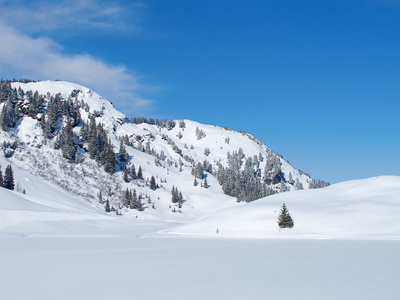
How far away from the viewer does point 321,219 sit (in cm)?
3759

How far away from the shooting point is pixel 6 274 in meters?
12.5

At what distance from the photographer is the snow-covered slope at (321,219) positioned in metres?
34.6

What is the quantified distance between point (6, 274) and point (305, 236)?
28091 millimetres

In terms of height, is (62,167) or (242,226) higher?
(62,167)

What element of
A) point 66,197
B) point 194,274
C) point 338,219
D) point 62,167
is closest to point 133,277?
point 194,274

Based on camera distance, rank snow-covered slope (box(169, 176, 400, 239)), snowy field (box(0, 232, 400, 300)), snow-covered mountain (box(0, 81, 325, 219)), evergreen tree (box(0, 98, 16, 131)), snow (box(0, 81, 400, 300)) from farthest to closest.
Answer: evergreen tree (box(0, 98, 16, 131))
snow-covered mountain (box(0, 81, 325, 219))
snow-covered slope (box(169, 176, 400, 239))
snow (box(0, 81, 400, 300))
snowy field (box(0, 232, 400, 300))

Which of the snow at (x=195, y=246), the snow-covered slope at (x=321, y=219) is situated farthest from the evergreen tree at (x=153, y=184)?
the snow-covered slope at (x=321, y=219)

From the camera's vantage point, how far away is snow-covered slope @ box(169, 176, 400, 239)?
34591 millimetres

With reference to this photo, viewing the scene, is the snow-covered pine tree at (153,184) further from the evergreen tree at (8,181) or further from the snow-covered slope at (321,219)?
the snow-covered slope at (321,219)

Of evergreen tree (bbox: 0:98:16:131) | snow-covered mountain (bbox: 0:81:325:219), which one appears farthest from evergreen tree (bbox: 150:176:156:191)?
evergreen tree (bbox: 0:98:16:131)

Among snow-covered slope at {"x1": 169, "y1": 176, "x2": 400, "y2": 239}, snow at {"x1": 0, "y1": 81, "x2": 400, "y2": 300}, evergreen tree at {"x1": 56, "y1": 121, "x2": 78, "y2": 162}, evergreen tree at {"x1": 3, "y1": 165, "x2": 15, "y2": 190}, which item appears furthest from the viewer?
evergreen tree at {"x1": 56, "y1": 121, "x2": 78, "y2": 162}

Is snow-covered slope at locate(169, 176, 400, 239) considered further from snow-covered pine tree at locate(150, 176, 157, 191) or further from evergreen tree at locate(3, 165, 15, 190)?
snow-covered pine tree at locate(150, 176, 157, 191)

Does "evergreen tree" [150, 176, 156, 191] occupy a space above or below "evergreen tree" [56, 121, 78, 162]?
below

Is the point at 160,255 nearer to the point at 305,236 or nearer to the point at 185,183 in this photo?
the point at 305,236
